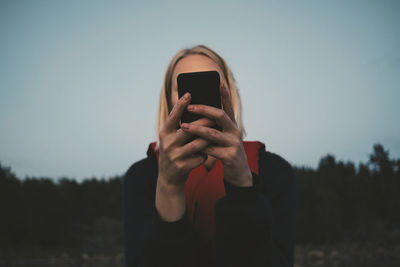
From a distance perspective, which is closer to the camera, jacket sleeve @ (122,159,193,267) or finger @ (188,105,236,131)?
finger @ (188,105,236,131)

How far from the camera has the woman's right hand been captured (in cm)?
156

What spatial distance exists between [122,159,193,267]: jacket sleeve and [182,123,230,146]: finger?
604 millimetres

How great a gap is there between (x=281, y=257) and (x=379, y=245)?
A: 58328mm

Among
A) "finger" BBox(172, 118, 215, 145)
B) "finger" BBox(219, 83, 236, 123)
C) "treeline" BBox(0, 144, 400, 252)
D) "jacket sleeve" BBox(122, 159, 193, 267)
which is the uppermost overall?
"finger" BBox(219, 83, 236, 123)

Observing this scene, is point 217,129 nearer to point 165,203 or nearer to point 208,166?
point 165,203

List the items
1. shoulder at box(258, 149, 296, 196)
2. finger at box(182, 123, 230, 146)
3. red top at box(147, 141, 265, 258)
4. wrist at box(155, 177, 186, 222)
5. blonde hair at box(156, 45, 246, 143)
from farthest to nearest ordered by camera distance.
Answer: blonde hair at box(156, 45, 246, 143) → shoulder at box(258, 149, 296, 196) → red top at box(147, 141, 265, 258) → wrist at box(155, 177, 186, 222) → finger at box(182, 123, 230, 146)

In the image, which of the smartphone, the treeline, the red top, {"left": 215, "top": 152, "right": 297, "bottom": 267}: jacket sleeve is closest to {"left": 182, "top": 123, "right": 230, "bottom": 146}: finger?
the smartphone

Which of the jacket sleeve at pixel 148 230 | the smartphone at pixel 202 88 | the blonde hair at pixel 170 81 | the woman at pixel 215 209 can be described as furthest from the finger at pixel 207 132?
the blonde hair at pixel 170 81

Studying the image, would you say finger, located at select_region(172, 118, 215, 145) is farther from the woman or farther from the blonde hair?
the blonde hair

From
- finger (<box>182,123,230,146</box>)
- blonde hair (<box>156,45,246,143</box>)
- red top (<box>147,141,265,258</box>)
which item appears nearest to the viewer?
finger (<box>182,123,230,146</box>)

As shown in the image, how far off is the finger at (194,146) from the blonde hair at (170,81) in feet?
4.67

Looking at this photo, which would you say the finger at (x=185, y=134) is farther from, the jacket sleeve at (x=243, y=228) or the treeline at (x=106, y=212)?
the treeline at (x=106, y=212)

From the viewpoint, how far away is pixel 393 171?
232 ft

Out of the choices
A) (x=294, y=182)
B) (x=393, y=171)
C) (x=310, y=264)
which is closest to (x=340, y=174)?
(x=393, y=171)
